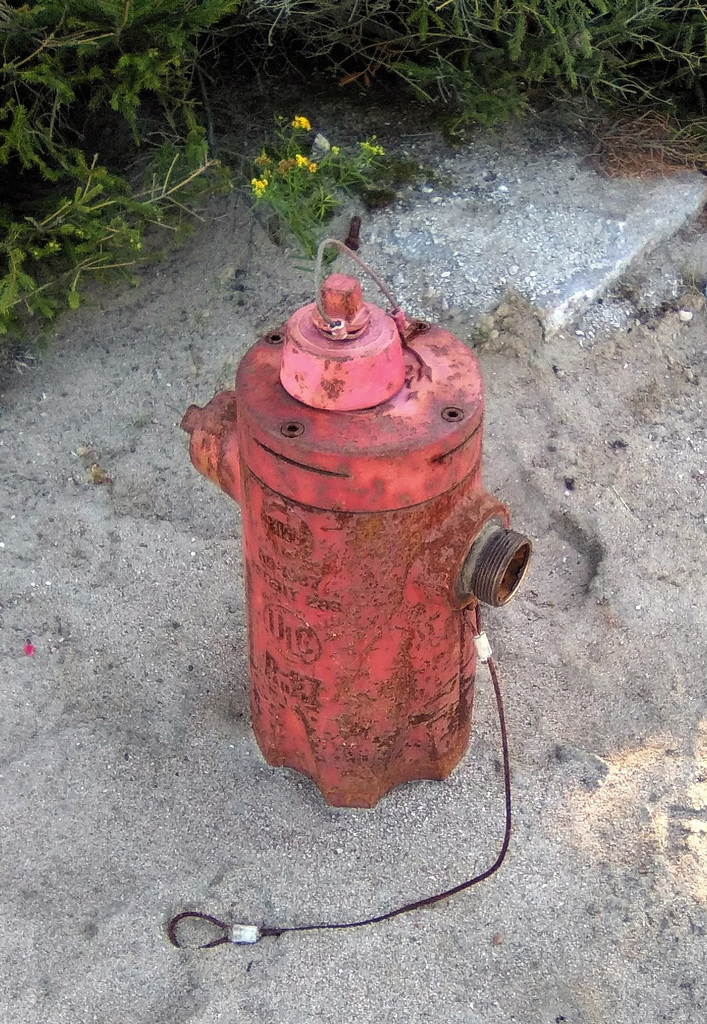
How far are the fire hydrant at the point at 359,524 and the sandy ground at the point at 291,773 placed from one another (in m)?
0.32

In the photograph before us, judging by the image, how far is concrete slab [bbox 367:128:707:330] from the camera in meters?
3.23

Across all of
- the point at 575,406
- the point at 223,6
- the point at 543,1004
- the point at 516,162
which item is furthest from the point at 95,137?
the point at 543,1004

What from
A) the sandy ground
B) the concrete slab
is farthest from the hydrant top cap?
the concrete slab

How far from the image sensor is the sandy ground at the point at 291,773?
6.70ft

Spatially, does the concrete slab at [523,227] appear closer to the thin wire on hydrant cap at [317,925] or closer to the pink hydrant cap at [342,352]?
the thin wire on hydrant cap at [317,925]

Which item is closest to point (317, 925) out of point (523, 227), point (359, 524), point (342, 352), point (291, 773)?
point (291, 773)

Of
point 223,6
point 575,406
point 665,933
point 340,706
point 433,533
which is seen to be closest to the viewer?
point 433,533

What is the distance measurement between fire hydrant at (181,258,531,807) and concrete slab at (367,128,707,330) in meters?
1.51

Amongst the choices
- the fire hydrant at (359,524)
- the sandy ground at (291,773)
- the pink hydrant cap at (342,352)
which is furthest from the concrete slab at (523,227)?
the pink hydrant cap at (342,352)

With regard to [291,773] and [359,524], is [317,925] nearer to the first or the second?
[291,773]

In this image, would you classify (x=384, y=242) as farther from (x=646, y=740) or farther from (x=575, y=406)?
(x=646, y=740)

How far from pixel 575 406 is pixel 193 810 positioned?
180 cm

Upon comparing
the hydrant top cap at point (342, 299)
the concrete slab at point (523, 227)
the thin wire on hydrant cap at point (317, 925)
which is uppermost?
the hydrant top cap at point (342, 299)

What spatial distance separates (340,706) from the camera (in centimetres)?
195
